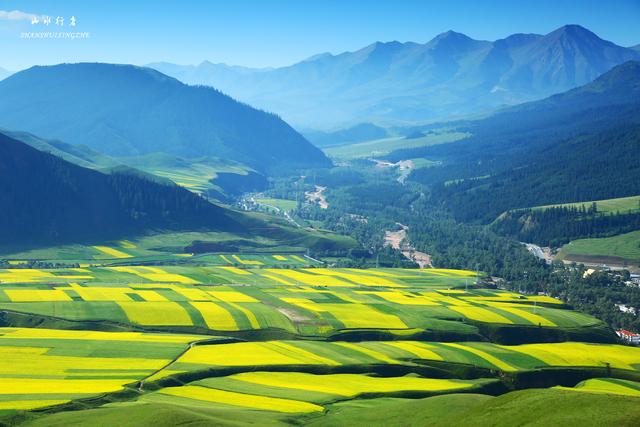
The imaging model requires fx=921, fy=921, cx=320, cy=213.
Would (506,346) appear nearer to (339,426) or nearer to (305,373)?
(305,373)

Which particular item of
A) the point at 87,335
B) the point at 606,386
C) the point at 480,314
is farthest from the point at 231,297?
the point at 606,386

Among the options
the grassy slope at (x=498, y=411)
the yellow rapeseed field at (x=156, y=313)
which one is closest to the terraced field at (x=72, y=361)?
the yellow rapeseed field at (x=156, y=313)

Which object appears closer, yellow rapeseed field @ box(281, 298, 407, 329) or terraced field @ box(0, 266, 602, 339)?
terraced field @ box(0, 266, 602, 339)

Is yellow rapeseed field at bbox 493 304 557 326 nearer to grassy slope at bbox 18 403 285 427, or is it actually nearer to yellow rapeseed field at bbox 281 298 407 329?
yellow rapeseed field at bbox 281 298 407 329

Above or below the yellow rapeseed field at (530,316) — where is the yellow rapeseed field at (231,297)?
above

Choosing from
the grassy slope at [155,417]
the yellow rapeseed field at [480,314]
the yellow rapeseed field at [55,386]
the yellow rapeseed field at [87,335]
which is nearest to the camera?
the grassy slope at [155,417]

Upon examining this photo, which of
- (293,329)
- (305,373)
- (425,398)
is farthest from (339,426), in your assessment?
(293,329)

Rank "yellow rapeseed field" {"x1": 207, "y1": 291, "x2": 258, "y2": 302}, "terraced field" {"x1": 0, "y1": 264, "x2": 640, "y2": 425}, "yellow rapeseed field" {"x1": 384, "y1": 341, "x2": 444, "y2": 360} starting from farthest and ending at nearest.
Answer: "yellow rapeseed field" {"x1": 207, "y1": 291, "x2": 258, "y2": 302} < "yellow rapeseed field" {"x1": 384, "y1": 341, "x2": 444, "y2": 360} < "terraced field" {"x1": 0, "y1": 264, "x2": 640, "y2": 425}

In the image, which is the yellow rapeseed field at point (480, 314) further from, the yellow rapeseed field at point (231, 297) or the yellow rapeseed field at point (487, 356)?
the yellow rapeseed field at point (231, 297)

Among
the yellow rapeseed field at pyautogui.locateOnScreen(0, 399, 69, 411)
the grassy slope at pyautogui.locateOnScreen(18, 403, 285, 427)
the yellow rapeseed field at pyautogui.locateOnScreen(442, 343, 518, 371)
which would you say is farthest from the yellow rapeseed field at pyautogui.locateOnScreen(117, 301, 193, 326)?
the grassy slope at pyautogui.locateOnScreen(18, 403, 285, 427)

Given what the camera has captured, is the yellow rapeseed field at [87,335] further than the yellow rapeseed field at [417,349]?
No

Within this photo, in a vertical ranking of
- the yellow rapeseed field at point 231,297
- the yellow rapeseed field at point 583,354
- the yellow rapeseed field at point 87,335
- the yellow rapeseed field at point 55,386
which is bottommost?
the yellow rapeseed field at point 583,354
